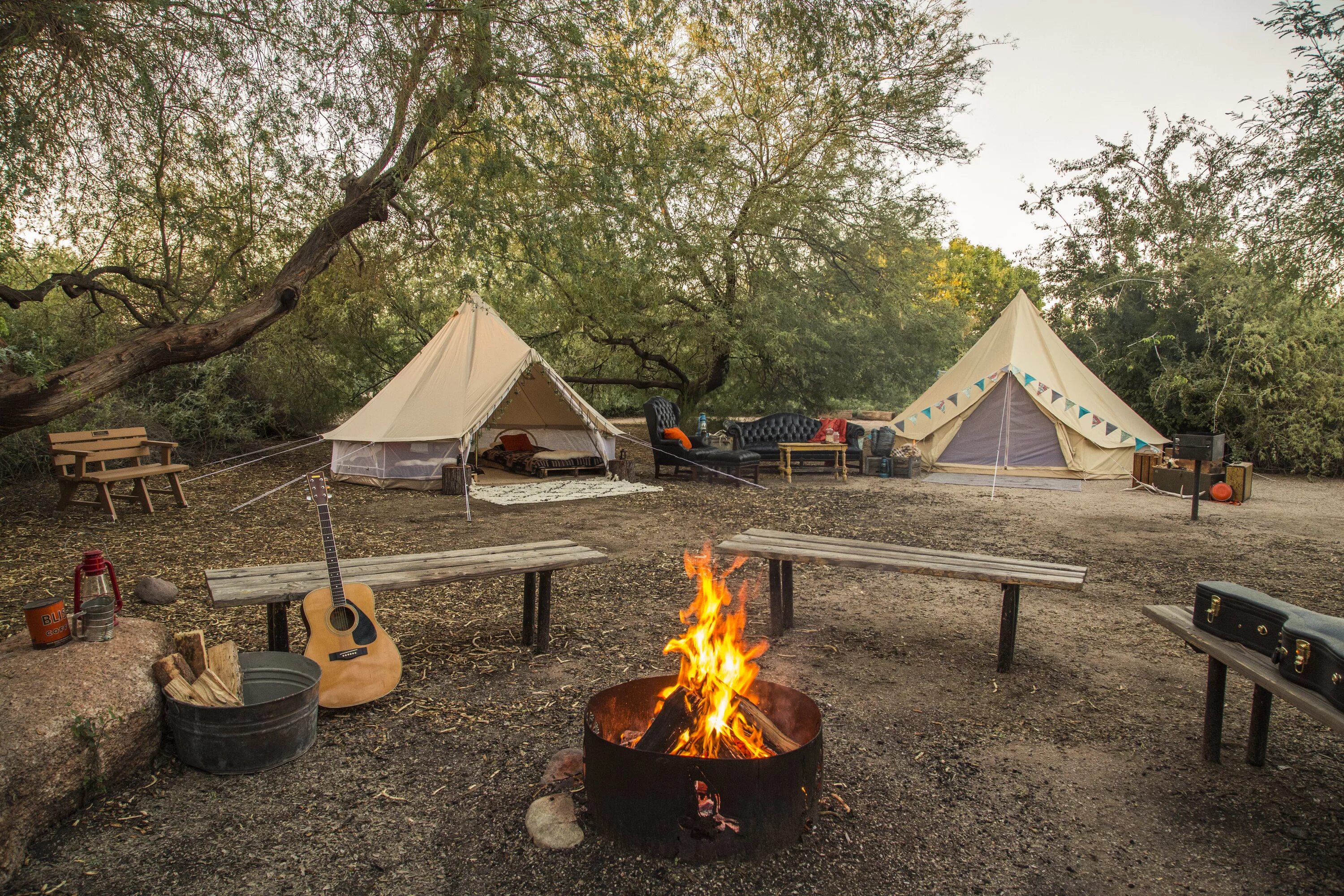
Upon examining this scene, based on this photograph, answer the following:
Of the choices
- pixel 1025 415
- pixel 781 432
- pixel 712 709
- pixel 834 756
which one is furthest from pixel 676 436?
pixel 712 709

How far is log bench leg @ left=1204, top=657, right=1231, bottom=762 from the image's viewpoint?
2787mm

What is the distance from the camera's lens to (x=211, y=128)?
6.00 metres

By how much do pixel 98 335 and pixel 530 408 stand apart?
5.94 meters

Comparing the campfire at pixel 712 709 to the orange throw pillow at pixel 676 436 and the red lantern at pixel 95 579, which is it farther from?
the orange throw pillow at pixel 676 436

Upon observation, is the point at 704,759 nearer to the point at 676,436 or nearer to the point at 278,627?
the point at 278,627

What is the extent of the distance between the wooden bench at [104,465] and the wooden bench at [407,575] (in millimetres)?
4546

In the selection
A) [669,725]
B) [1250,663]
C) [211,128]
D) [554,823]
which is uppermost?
[211,128]

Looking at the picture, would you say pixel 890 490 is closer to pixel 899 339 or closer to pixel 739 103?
pixel 899 339

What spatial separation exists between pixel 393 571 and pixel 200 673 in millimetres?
931

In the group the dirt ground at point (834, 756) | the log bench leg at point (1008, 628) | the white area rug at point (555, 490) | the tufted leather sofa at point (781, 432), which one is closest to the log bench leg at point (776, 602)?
the dirt ground at point (834, 756)

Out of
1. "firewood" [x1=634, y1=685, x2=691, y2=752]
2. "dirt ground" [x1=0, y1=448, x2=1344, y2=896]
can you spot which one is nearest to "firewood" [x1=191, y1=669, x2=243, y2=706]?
"dirt ground" [x1=0, y1=448, x2=1344, y2=896]

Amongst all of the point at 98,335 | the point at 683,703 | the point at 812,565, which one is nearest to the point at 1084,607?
the point at 812,565

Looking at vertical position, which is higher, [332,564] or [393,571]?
[332,564]

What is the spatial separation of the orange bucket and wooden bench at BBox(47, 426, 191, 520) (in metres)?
5.25
